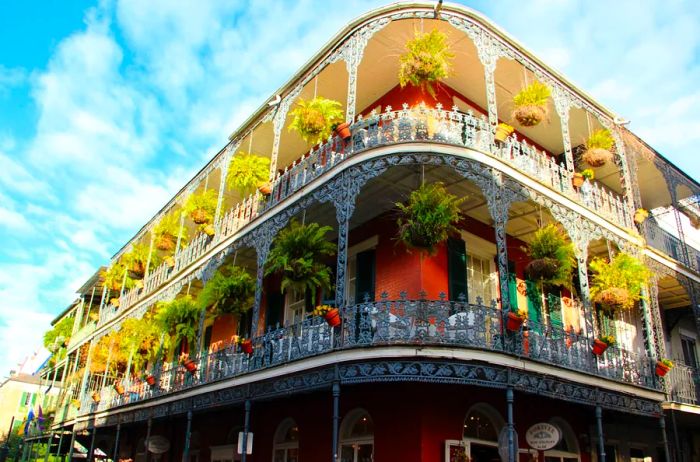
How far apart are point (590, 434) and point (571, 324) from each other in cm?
246

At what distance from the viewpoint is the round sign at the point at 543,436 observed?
30.2 ft

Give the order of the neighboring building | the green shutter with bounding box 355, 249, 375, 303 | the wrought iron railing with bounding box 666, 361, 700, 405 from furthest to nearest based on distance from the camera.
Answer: the wrought iron railing with bounding box 666, 361, 700, 405
the green shutter with bounding box 355, 249, 375, 303
the neighboring building

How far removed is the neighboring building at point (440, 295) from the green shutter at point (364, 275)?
41 mm

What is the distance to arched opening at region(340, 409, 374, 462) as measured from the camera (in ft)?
33.0

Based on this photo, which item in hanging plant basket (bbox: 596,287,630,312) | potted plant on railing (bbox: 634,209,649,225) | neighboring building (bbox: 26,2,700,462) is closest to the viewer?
neighboring building (bbox: 26,2,700,462)

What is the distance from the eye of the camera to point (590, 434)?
1194 centimetres

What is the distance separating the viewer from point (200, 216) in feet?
51.4

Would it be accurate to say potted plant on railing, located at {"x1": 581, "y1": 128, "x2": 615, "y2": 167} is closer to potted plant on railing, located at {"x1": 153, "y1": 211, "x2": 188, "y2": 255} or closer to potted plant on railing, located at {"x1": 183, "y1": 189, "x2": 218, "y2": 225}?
potted plant on railing, located at {"x1": 183, "y1": 189, "x2": 218, "y2": 225}

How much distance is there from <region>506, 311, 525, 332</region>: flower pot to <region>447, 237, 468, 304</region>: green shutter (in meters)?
2.24

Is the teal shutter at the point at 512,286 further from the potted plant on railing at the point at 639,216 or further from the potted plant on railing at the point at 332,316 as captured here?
the potted plant on railing at the point at 332,316

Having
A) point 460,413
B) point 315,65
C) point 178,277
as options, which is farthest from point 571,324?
point 178,277

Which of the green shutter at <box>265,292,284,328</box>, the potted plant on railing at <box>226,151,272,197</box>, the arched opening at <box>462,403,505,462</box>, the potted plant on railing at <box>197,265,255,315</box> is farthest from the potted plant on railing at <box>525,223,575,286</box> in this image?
the potted plant on railing at <box>226,151,272,197</box>

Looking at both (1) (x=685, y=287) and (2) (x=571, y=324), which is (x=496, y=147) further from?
(1) (x=685, y=287)

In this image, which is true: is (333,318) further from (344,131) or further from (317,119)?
(317,119)
